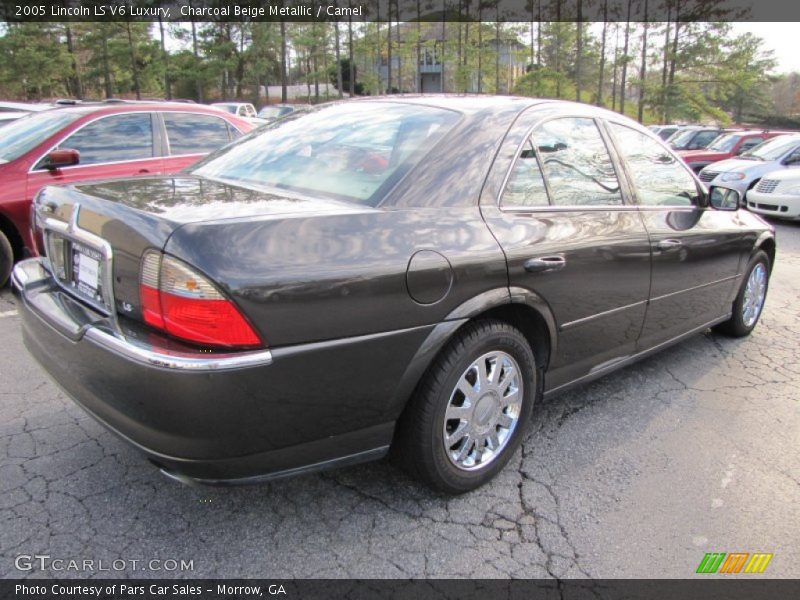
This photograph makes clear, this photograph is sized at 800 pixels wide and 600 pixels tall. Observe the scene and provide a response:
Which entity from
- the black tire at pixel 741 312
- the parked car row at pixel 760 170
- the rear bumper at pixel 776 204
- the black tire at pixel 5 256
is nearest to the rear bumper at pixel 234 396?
the black tire at pixel 741 312

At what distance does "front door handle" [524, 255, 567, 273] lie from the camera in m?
2.55

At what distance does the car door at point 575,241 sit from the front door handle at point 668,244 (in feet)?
0.46

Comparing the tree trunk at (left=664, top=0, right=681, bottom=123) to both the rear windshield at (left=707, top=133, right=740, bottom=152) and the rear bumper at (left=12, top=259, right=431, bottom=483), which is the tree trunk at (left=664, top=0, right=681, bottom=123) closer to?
the rear windshield at (left=707, top=133, right=740, bottom=152)

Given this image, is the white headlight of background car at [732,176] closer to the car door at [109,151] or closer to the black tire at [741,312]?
the black tire at [741,312]

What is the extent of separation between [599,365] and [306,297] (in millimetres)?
1888

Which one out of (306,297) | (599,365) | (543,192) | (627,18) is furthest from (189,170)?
(627,18)

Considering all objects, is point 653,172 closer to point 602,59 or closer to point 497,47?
point 602,59

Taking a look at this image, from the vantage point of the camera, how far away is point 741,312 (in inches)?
180

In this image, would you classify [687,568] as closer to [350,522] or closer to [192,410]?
[350,522]

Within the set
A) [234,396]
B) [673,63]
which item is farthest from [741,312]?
[673,63]

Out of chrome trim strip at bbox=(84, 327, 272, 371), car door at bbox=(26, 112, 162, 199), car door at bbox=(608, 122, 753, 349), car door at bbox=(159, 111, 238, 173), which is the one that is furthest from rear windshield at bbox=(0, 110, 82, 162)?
A: car door at bbox=(608, 122, 753, 349)

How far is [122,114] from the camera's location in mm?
5840

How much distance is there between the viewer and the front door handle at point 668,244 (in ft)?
10.8

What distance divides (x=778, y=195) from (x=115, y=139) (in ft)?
35.0
